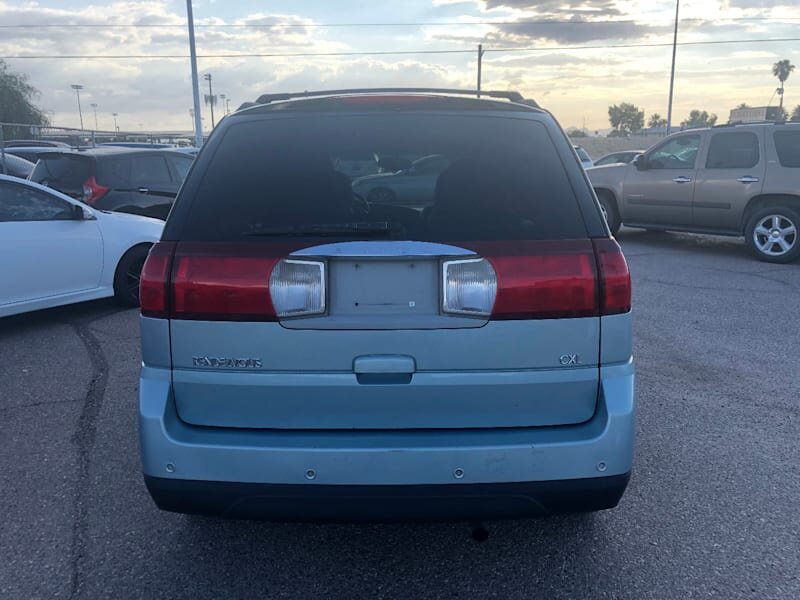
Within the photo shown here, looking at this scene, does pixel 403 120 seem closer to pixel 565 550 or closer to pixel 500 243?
pixel 500 243

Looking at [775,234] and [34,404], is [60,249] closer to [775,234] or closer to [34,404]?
[34,404]

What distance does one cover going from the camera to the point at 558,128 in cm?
278

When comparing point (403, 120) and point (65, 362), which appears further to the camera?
point (65, 362)

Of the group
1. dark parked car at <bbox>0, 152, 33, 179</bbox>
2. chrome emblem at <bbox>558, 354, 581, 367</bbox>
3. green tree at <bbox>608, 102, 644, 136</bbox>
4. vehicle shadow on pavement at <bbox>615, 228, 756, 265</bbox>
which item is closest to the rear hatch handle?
chrome emblem at <bbox>558, 354, 581, 367</bbox>

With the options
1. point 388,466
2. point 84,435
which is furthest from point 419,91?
point 84,435

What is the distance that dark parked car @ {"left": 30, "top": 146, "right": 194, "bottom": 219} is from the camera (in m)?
9.68

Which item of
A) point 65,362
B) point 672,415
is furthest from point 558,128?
point 65,362

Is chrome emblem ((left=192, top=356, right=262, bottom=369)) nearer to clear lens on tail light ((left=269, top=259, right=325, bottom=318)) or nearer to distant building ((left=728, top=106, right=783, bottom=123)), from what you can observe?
clear lens on tail light ((left=269, top=259, right=325, bottom=318))

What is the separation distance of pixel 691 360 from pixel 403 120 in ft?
12.3

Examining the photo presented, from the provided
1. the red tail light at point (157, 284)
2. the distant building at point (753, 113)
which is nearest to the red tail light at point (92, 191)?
the red tail light at point (157, 284)

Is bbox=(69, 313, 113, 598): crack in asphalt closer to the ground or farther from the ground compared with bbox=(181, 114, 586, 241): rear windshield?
closer to the ground

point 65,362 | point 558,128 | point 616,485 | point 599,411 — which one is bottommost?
point 65,362

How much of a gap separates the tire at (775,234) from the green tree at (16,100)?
5002 centimetres

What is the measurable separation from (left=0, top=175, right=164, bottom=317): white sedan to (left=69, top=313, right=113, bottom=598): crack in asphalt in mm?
444
